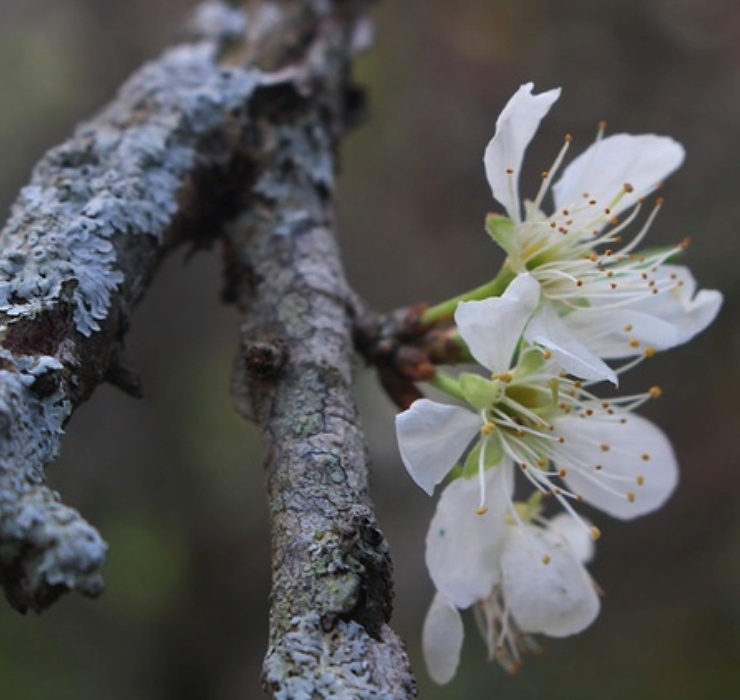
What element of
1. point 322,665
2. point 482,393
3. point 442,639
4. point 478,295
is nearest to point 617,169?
point 478,295

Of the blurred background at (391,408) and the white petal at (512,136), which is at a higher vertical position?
the blurred background at (391,408)

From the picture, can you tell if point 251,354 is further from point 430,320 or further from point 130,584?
point 130,584

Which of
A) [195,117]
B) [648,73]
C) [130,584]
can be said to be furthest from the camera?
[648,73]

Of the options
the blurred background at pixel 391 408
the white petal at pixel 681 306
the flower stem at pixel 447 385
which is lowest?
the flower stem at pixel 447 385

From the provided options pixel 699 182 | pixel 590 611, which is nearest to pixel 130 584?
pixel 590 611

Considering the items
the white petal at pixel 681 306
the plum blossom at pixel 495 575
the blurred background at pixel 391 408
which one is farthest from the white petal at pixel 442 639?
the blurred background at pixel 391 408

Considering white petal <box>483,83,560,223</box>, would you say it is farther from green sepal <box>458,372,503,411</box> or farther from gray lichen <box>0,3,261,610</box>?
gray lichen <box>0,3,261,610</box>

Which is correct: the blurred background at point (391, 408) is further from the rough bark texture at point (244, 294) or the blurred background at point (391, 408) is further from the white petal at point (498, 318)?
the white petal at point (498, 318)

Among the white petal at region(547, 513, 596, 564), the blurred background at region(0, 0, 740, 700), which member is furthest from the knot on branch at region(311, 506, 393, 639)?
the blurred background at region(0, 0, 740, 700)
